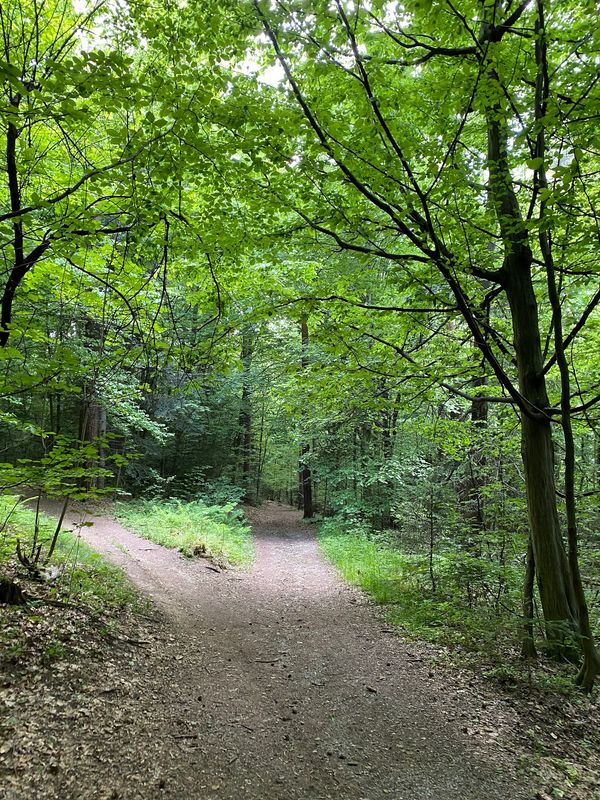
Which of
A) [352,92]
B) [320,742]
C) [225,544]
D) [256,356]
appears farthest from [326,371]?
[256,356]

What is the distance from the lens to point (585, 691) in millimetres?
4262

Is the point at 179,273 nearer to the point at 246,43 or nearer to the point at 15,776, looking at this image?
the point at 246,43

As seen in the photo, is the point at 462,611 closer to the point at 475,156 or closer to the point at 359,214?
the point at 359,214

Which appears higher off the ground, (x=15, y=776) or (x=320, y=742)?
(x=15, y=776)

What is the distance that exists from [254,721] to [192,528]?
8.36 m

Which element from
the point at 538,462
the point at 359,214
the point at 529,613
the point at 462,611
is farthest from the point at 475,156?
the point at 462,611

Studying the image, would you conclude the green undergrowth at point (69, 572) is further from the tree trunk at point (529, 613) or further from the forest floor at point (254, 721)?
the tree trunk at point (529, 613)

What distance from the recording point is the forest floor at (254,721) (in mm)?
3102

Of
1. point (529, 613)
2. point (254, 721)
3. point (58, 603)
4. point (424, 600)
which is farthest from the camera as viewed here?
point (424, 600)

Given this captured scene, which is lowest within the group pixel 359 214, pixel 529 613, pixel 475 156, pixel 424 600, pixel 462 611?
pixel 424 600

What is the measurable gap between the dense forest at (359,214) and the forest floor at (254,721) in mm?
1117

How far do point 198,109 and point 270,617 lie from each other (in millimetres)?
6931

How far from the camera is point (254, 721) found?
13.1 feet

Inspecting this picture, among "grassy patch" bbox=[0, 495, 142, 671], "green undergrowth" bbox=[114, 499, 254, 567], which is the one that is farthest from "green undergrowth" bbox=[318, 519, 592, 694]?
"grassy patch" bbox=[0, 495, 142, 671]
